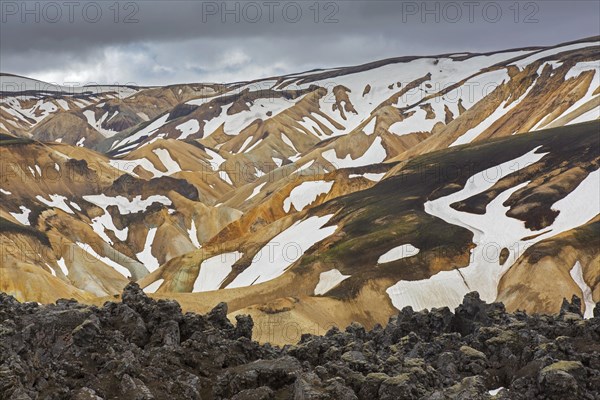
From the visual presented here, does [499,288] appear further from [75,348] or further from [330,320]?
[75,348]

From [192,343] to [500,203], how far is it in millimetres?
80117

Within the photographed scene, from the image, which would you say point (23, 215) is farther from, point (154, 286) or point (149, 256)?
point (154, 286)

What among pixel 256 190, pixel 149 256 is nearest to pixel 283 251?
Result: pixel 149 256

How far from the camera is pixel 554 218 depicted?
88.6 m

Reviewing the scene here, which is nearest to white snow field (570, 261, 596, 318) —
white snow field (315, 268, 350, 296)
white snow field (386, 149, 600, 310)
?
white snow field (386, 149, 600, 310)

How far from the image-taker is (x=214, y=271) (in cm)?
10175

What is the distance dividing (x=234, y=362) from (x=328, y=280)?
2317 inches

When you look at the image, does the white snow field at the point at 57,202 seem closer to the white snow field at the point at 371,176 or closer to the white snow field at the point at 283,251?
the white snow field at the point at 371,176

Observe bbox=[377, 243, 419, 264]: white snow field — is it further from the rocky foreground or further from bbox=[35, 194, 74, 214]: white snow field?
bbox=[35, 194, 74, 214]: white snow field

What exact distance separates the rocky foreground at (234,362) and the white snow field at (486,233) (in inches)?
1834

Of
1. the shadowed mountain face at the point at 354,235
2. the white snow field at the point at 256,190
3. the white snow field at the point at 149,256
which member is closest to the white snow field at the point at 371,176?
the shadowed mountain face at the point at 354,235

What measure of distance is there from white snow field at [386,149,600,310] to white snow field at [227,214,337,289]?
50.0 ft

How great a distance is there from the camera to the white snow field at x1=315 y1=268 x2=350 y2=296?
79719 millimetres

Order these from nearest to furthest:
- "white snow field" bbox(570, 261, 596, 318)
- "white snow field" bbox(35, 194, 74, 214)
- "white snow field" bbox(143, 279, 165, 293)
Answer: "white snow field" bbox(570, 261, 596, 318)
"white snow field" bbox(143, 279, 165, 293)
"white snow field" bbox(35, 194, 74, 214)
